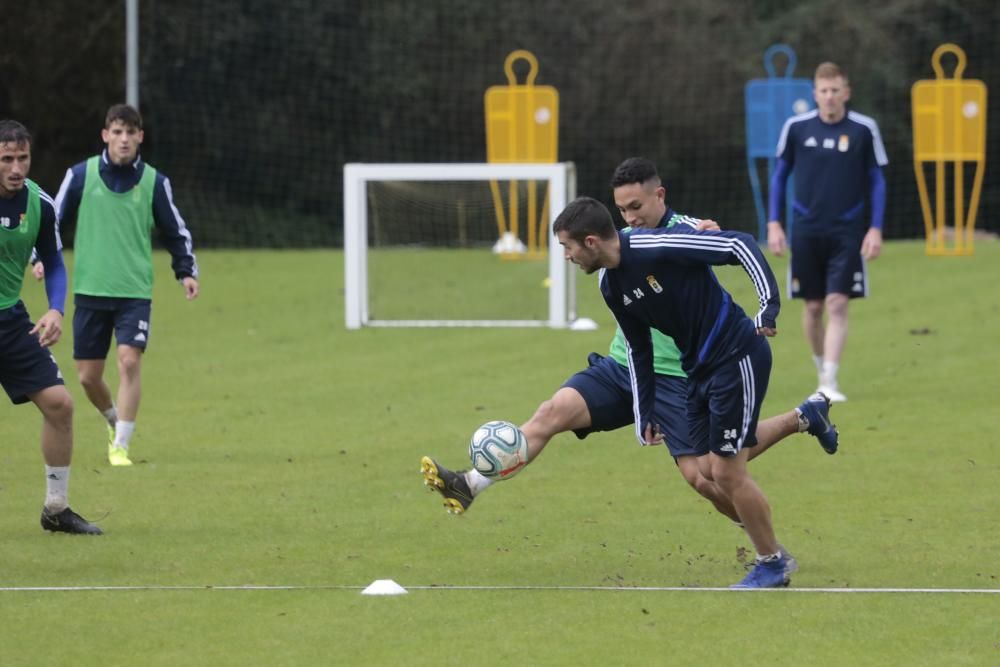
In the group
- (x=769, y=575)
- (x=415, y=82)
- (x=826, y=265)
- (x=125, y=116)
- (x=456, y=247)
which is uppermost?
(x=415, y=82)

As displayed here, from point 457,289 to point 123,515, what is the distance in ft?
34.7

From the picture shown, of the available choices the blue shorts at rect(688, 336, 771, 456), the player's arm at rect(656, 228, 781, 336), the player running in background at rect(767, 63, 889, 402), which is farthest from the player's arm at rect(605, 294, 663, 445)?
the player running in background at rect(767, 63, 889, 402)

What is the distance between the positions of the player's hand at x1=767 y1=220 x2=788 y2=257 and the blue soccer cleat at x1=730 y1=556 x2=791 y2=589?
16.0 ft

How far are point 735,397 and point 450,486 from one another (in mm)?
1183

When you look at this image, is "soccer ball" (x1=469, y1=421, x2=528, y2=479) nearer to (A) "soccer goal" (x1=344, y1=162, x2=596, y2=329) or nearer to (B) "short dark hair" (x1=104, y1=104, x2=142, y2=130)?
(B) "short dark hair" (x1=104, y1=104, x2=142, y2=130)

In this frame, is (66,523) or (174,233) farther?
(174,233)

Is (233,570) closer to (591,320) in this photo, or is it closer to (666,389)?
(666,389)

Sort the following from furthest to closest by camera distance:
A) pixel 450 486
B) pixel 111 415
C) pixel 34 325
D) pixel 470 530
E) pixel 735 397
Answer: pixel 111 415 < pixel 470 530 < pixel 34 325 < pixel 450 486 < pixel 735 397

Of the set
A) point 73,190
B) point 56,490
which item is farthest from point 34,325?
point 73,190

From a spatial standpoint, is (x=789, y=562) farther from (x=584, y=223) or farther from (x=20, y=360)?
(x=20, y=360)

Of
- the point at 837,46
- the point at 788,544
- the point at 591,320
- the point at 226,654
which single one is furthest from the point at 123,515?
the point at 837,46

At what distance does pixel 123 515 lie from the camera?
820 centimetres

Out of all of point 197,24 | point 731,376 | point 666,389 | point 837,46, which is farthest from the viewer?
point 837,46

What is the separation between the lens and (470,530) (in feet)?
25.7
